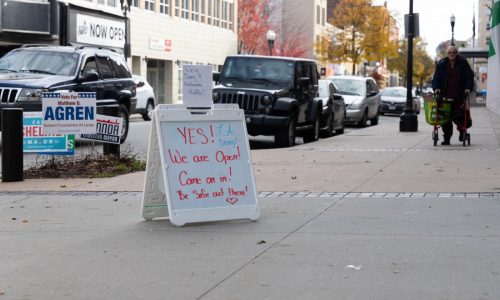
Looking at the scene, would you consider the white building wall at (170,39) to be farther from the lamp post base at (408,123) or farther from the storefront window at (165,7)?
the lamp post base at (408,123)

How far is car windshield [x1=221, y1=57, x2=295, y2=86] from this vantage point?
1914 cm

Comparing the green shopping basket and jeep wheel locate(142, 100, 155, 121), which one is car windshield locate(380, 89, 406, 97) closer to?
jeep wheel locate(142, 100, 155, 121)

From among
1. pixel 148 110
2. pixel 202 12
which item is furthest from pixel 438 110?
pixel 202 12

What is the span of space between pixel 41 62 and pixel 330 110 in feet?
25.9

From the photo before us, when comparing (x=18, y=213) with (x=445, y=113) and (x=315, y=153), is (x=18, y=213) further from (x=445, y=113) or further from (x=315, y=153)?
(x=445, y=113)

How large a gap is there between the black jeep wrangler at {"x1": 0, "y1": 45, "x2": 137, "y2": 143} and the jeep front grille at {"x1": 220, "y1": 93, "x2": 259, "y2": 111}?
2.54m

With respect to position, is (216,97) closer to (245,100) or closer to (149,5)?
→ (245,100)

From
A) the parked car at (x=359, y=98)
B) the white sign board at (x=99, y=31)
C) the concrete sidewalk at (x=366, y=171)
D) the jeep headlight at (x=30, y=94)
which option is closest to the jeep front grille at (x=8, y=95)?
the jeep headlight at (x=30, y=94)

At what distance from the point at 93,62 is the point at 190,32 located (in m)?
37.7

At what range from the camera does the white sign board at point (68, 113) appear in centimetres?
1269

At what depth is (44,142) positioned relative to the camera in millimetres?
13133

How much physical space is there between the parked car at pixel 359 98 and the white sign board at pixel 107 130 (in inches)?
601

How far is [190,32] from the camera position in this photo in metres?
56.0

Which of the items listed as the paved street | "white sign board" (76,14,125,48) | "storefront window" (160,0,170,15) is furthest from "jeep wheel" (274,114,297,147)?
"storefront window" (160,0,170,15)
